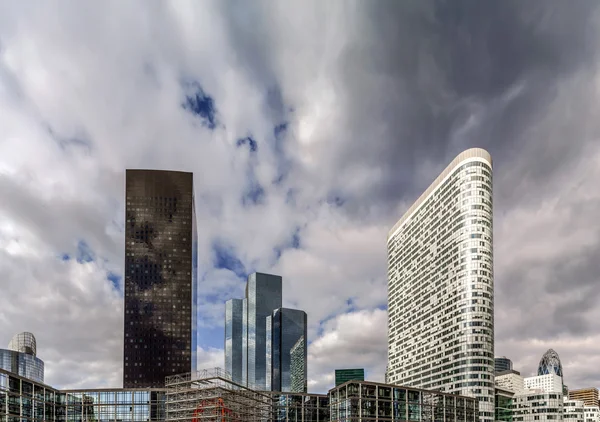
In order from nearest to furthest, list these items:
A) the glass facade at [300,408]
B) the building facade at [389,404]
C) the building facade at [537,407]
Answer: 1. the building facade at [389,404]
2. the glass facade at [300,408]
3. the building facade at [537,407]

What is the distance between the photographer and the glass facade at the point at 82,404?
96500 mm

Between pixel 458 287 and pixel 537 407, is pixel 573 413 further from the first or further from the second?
pixel 458 287

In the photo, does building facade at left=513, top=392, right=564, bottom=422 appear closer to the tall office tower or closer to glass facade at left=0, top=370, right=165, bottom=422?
the tall office tower

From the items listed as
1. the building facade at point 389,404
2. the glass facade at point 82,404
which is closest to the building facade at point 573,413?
the building facade at point 389,404

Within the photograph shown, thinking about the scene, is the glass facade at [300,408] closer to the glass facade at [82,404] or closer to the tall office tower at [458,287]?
the glass facade at [82,404]

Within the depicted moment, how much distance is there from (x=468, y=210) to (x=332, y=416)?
80.1 metres

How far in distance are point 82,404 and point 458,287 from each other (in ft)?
353

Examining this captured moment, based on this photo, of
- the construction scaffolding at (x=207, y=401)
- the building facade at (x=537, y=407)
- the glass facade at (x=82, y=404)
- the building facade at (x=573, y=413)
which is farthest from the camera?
the building facade at (x=573, y=413)

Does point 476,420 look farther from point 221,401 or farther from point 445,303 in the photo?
point 221,401

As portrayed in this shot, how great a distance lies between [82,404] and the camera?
112 m

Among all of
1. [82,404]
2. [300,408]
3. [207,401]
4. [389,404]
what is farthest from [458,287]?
[82,404]

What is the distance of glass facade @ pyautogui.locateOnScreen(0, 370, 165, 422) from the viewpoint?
3799 inches

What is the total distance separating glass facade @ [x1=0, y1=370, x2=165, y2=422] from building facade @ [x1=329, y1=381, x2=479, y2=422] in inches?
1537

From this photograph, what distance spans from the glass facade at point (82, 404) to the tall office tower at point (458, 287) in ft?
282
